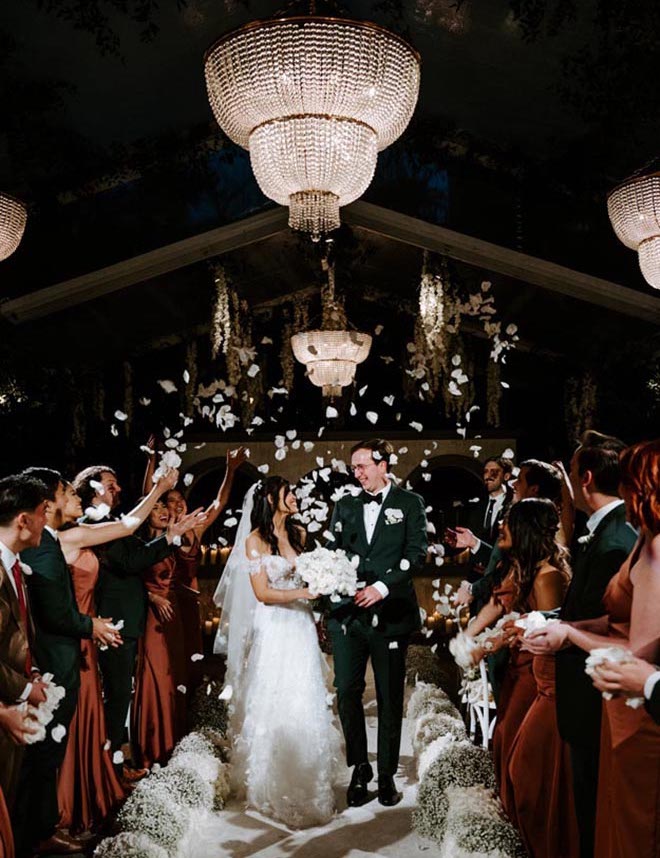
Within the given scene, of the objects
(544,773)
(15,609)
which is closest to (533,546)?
(544,773)

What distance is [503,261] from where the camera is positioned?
21.9 feet

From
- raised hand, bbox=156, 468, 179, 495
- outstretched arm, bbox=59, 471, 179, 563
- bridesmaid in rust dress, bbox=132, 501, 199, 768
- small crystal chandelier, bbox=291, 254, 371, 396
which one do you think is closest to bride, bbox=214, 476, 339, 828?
bridesmaid in rust dress, bbox=132, 501, 199, 768

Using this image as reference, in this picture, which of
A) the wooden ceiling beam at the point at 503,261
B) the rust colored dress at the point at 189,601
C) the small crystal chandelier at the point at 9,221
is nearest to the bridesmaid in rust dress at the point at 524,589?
the rust colored dress at the point at 189,601

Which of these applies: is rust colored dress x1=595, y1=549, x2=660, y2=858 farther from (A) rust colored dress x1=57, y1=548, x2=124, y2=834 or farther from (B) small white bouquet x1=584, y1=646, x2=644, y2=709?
(A) rust colored dress x1=57, y1=548, x2=124, y2=834

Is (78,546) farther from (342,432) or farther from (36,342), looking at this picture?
(342,432)

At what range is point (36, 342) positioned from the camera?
725 cm

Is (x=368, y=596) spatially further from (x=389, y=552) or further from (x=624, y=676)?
(x=624, y=676)

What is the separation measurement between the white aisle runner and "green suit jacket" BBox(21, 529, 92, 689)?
86cm

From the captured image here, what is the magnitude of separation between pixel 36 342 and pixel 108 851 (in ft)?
16.8

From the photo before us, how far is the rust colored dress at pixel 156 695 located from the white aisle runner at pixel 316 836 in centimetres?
61

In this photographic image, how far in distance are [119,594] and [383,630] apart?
131cm

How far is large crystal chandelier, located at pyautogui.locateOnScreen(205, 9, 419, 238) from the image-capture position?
2814 mm

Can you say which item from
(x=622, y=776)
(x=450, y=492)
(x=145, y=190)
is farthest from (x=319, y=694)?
(x=450, y=492)

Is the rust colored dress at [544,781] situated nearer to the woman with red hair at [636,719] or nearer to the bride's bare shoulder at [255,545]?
the woman with red hair at [636,719]
